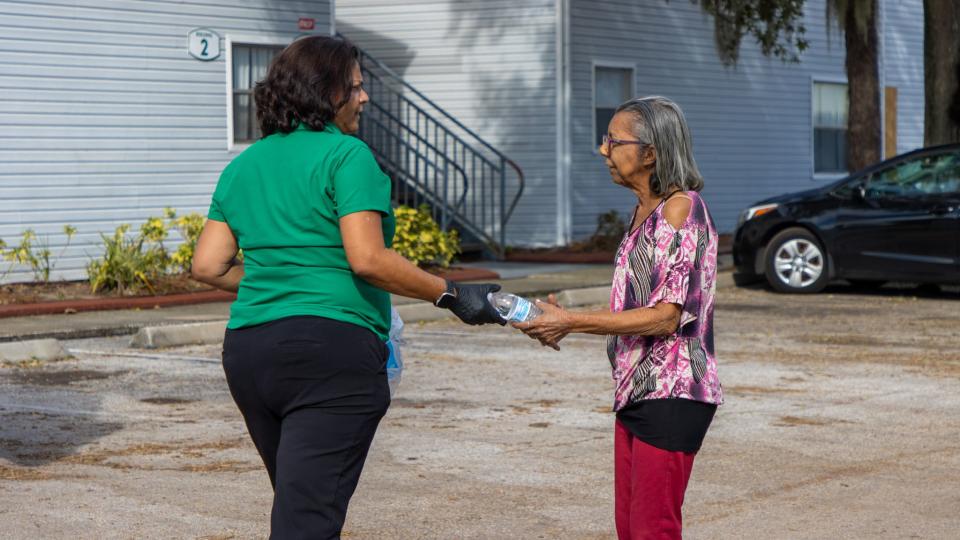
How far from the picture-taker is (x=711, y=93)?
25.5m

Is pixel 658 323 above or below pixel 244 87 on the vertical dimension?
below

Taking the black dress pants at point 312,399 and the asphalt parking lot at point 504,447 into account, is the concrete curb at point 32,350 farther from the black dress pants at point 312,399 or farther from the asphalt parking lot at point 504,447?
the black dress pants at point 312,399

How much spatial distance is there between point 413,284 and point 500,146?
62.1 feet

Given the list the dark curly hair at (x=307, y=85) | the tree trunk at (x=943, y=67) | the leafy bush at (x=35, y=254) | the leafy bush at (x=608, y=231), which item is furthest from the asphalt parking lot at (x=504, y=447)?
the leafy bush at (x=608, y=231)

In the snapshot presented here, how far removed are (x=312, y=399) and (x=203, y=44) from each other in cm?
1502

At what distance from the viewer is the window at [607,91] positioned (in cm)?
2344

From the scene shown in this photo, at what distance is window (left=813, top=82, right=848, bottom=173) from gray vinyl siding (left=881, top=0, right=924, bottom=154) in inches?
56.6

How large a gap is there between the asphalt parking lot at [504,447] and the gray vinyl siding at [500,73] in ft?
32.2

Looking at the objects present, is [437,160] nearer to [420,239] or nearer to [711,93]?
[420,239]

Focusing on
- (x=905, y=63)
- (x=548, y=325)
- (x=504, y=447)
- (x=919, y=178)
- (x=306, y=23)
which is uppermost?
(x=905, y=63)

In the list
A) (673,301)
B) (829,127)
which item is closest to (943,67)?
(829,127)

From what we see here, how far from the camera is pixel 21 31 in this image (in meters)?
16.6

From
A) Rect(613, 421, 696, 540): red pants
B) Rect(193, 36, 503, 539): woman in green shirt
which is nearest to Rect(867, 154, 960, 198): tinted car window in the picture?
Rect(613, 421, 696, 540): red pants

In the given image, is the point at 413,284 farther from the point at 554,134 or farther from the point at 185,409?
the point at 554,134
